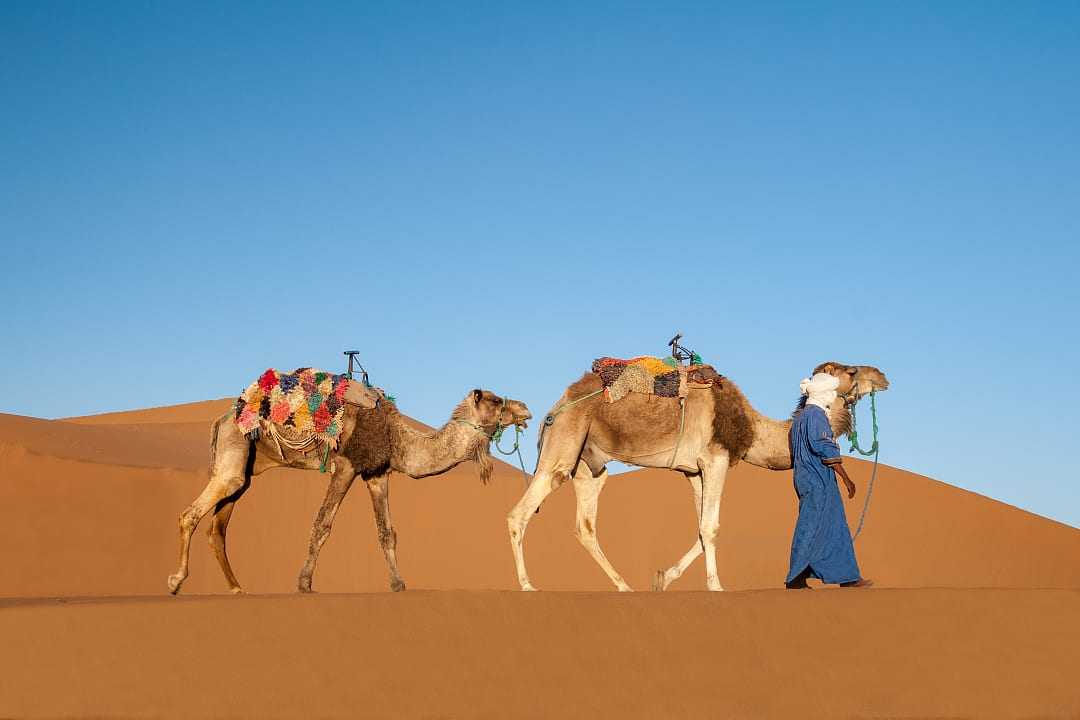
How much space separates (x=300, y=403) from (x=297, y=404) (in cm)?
3

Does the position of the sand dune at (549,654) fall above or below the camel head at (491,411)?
below

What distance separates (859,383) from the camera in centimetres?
1327

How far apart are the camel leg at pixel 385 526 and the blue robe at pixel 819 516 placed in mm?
4227

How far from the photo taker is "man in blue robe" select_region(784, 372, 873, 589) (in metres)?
11.4

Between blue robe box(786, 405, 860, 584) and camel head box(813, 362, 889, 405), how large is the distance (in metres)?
1.08

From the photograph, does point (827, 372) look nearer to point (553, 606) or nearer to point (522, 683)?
point (553, 606)

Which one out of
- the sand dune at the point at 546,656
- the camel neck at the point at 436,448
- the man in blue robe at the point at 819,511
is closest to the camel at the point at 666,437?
the man in blue robe at the point at 819,511

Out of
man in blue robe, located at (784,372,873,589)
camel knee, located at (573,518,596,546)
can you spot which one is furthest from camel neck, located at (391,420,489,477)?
man in blue robe, located at (784,372,873,589)

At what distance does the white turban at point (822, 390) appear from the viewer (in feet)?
40.7

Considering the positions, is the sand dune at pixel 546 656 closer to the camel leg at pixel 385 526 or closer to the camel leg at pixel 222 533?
the camel leg at pixel 222 533

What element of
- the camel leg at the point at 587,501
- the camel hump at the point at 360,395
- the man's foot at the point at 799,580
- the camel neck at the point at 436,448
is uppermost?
the camel hump at the point at 360,395

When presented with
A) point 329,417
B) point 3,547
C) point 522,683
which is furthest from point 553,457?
point 3,547

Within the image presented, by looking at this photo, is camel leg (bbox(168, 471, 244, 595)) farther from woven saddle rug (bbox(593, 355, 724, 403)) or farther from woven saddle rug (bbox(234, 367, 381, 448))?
woven saddle rug (bbox(593, 355, 724, 403))

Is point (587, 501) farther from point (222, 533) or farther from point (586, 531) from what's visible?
point (222, 533)
